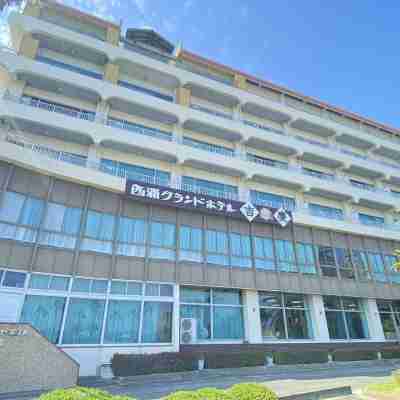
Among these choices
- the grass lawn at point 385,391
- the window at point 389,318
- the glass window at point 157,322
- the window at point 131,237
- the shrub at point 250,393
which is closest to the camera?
the shrub at point 250,393

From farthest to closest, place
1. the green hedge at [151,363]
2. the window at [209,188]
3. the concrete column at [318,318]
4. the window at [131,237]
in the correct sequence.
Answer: the window at [209,188] → the concrete column at [318,318] → the window at [131,237] → the green hedge at [151,363]

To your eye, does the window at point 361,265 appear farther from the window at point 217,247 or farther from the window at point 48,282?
the window at point 48,282

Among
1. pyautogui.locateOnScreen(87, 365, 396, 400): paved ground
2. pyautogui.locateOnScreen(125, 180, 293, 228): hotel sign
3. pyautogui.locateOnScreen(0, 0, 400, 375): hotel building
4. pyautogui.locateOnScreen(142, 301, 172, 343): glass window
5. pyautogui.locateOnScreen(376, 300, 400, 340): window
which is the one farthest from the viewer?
pyautogui.locateOnScreen(376, 300, 400, 340): window

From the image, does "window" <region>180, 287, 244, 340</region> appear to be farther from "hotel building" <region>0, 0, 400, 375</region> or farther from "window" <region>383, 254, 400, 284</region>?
"window" <region>383, 254, 400, 284</region>

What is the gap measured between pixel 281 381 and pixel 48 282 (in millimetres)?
11464

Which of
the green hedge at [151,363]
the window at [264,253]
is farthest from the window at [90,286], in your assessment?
the window at [264,253]

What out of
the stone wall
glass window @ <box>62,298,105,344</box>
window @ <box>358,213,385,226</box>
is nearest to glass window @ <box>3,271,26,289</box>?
glass window @ <box>62,298,105,344</box>

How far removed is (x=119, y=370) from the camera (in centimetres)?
1243

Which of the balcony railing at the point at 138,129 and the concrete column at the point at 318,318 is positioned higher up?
the balcony railing at the point at 138,129

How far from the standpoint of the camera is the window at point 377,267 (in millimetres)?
22422

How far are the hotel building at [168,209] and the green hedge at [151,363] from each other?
1.11 metres

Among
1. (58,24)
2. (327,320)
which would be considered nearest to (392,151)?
(327,320)

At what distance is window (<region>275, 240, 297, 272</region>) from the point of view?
19.3 metres

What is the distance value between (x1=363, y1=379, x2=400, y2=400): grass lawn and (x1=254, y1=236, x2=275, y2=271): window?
992 cm
